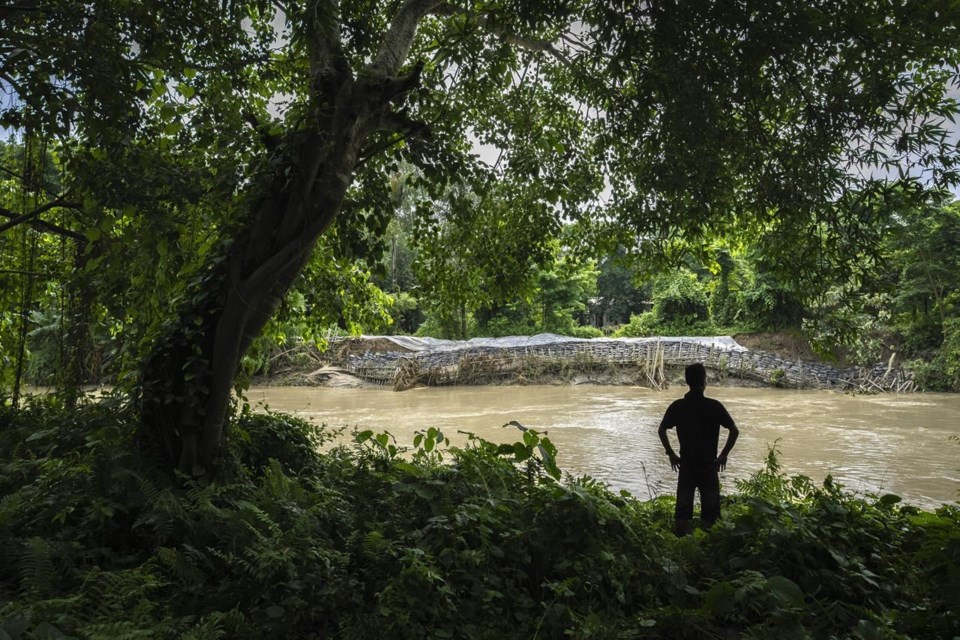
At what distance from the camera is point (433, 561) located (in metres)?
2.73

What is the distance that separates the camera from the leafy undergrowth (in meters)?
2.34

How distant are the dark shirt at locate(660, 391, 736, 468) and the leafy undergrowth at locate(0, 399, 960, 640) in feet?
2.60

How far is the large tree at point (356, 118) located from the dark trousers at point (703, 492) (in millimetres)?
1833

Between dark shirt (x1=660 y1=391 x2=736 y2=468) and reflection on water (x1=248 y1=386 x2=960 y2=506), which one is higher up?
dark shirt (x1=660 y1=391 x2=736 y2=468)

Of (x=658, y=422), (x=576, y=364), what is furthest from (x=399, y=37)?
(x=576, y=364)

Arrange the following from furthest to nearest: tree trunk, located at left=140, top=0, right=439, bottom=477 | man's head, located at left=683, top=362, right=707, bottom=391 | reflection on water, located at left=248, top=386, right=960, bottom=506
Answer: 1. reflection on water, located at left=248, top=386, right=960, bottom=506
2. man's head, located at left=683, top=362, right=707, bottom=391
3. tree trunk, located at left=140, top=0, right=439, bottom=477

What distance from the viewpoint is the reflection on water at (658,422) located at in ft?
28.7

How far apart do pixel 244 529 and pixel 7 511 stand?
1105 millimetres

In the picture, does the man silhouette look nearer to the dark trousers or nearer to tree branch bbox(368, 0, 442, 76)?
the dark trousers

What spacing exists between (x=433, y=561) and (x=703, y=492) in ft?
7.71

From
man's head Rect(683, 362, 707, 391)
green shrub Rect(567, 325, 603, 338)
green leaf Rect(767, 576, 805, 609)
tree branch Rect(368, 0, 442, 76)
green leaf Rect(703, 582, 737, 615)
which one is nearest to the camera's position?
green leaf Rect(767, 576, 805, 609)

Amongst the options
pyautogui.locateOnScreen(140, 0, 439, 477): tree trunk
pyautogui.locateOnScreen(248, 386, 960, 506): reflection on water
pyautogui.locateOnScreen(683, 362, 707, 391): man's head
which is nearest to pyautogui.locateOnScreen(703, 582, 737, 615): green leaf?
pyautogui.locateOnScreen(683, 362, 707, 391): man's head

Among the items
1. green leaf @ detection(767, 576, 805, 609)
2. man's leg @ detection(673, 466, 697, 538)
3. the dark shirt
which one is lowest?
man's leg @ detection(673, 466, 697, 538)

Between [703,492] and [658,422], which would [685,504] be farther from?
[658,422]
